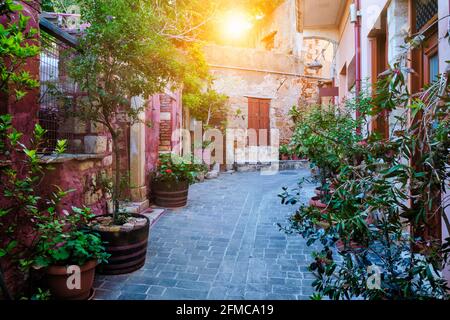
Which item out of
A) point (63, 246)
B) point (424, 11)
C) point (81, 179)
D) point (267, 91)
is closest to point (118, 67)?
point (81, 179)

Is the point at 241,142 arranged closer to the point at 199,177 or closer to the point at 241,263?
the point at 199,177

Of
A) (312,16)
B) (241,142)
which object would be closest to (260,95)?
(241,142)

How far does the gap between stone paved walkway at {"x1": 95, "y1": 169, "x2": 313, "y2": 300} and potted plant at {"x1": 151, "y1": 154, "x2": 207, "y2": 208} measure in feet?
0.87

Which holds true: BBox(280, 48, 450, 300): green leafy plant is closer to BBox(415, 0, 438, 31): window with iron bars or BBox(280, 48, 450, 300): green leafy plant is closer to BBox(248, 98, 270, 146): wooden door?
BBox(415, 0, 438, 31): window with iron bars

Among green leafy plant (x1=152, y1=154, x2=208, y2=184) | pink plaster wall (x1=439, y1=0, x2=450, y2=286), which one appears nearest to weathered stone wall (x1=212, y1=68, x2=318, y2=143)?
green leafy plant (x1=152, y1=154, x2=208, y2=184)

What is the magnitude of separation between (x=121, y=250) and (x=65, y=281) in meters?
0.71

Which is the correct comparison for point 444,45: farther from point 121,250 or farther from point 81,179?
point 81,179

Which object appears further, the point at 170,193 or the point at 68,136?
the point at 170,193

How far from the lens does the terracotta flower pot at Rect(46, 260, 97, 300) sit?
2.61 m

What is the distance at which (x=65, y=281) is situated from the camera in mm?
2631

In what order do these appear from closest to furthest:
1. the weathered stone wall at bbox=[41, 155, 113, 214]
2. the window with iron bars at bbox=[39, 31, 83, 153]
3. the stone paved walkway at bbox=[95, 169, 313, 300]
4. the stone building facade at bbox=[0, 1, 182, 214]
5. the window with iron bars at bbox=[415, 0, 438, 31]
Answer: the stone building facade at bbox=[0, 1, 182, 214], the stone paved walkway at bbox=[95, 169, 313, 300], the weathered stone wall at bbox=[41, 155, 113, 214], the window with iron bars at bbox=[415, 0, 438, 31], the window with iron bars at bbox=[39, 31, 83, 153]

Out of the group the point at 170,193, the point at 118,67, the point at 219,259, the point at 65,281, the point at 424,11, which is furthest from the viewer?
the point at 170,193

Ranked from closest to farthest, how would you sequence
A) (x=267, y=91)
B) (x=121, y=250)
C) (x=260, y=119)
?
(x=121, y=250) → (x=260, y=119) → (x=267, y=91)

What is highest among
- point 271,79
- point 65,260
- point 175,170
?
point 271,79
